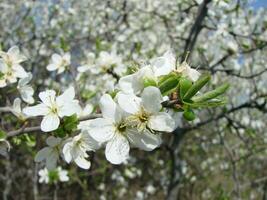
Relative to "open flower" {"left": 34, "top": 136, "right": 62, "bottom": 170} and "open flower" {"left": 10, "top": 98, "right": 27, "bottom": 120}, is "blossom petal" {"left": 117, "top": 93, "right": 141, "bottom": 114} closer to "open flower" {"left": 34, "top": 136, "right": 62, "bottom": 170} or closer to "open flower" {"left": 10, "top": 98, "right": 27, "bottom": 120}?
"open flower" {"left": 34, "top": 136, "right": 62, "bottom": 170}

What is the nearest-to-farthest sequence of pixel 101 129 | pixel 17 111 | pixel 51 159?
pixel 101 129 → pixel 51 159 → pixel 17 111

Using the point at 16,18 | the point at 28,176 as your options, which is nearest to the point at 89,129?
the point at 28,176

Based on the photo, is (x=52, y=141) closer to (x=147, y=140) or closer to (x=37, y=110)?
(x=37, y=110)

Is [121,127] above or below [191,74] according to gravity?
below

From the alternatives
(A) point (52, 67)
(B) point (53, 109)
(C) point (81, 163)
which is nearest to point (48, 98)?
(B) point (53, 109)

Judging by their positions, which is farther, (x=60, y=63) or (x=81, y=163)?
(x=60, y=63)

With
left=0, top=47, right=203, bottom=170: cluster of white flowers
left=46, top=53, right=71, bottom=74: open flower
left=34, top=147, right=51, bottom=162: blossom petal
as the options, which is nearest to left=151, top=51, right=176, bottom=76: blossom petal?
left=0, top=47, right=203, bottom=170: cluster of white flowers

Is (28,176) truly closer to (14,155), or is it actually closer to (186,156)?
(14,155)
